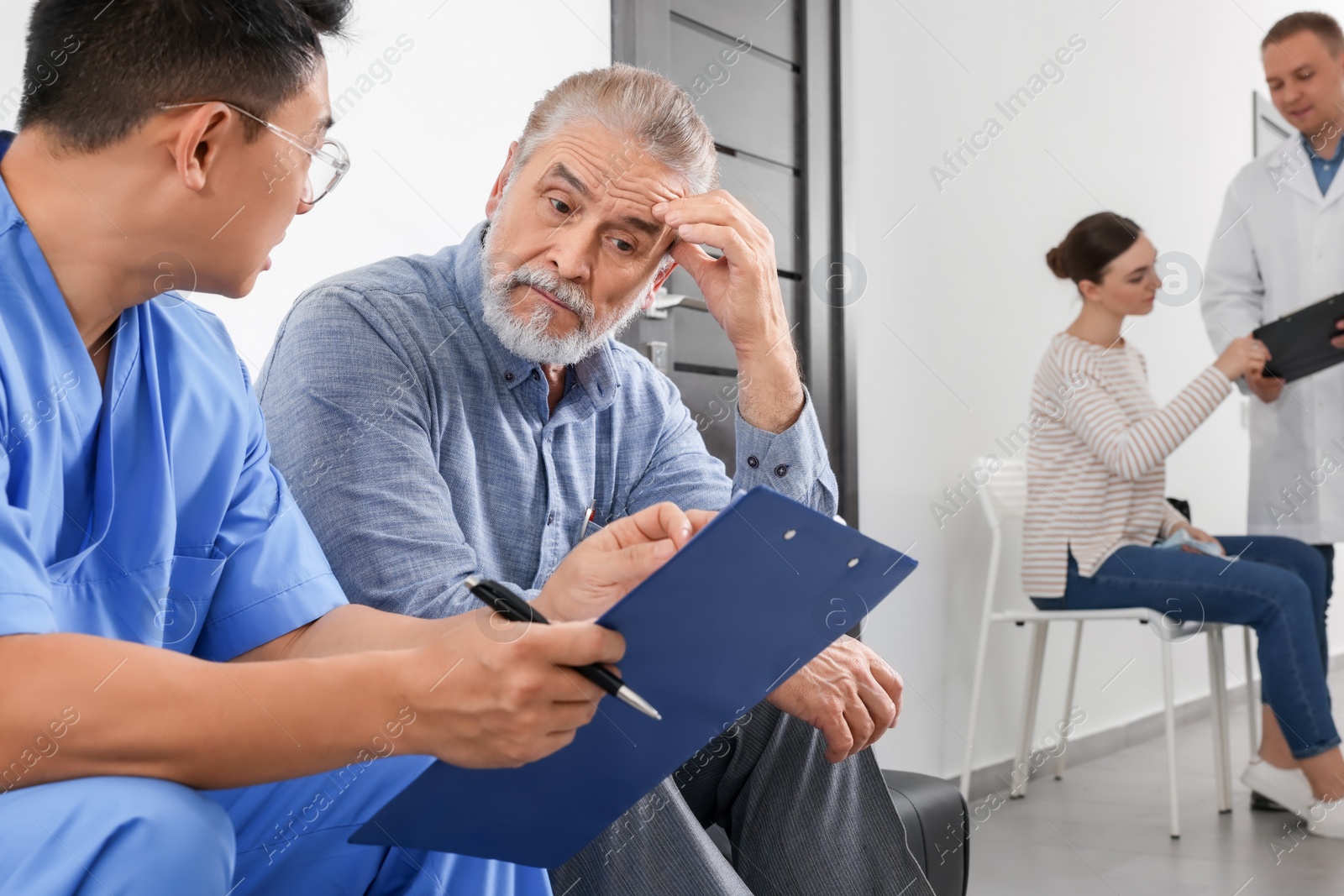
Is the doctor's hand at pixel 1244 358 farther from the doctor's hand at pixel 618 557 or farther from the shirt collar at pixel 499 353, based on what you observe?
the doctor's hand at pixel 618 557

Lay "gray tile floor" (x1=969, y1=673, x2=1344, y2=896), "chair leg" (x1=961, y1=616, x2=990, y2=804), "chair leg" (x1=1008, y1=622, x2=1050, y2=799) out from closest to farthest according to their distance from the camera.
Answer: "gray tile floor" (x1=969, y1=673, x2=1344, y2=896) < "chair leg" (x1=961, y1=616, x2=990, y2=804) < "chair leg" (x1=1008, y1=622, x2=1050, y2=799)

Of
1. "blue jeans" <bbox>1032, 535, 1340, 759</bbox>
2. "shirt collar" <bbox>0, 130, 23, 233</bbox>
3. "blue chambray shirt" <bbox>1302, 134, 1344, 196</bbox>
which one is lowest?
"blue jeans" <bbox>1032, 535, 1340, 759</bbox>

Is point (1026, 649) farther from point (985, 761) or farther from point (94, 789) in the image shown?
point (94, 789)

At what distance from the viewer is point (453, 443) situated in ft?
3.61

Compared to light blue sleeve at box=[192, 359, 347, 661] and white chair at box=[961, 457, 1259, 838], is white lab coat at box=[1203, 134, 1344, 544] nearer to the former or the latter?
white chair at box=[961, 457, 1259, 838]

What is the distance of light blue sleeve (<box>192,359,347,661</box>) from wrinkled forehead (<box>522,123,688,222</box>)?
0.45 meters

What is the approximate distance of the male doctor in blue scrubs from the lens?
22.0 inches

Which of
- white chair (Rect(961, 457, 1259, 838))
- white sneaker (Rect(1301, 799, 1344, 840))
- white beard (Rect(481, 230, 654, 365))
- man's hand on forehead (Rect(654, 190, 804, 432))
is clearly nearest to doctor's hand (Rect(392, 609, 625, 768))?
white beard (Rect(481, 230, 654, 365))

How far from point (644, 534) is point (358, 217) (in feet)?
2.93

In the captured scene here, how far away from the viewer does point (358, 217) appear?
154cm

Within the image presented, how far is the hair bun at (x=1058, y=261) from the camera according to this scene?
2.82 metres

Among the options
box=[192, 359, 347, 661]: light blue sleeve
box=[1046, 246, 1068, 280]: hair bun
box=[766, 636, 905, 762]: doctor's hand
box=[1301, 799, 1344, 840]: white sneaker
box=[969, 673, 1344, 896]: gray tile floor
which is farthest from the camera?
box=[1046, 246, 1068, 280]: hair bun

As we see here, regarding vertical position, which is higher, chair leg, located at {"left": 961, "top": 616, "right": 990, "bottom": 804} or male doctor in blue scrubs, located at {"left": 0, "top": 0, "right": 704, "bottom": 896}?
male doctor in blue scrubs, located at {"left": 0, "top": 0, "right": 704, "bottom": 896}

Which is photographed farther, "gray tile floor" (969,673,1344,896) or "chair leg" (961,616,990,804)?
"chair leg" (961,616,990,804)
